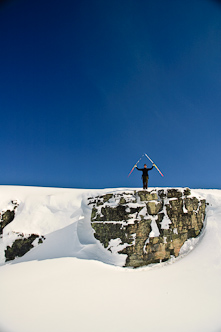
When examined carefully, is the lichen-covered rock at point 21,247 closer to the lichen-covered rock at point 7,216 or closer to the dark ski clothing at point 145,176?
the lichen-covered rock at point 7,216

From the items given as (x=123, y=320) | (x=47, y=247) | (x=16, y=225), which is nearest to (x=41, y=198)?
(x=16, y=225)

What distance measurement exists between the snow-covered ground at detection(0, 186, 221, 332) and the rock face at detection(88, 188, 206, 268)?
25.9 inches

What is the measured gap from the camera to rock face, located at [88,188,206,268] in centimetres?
900

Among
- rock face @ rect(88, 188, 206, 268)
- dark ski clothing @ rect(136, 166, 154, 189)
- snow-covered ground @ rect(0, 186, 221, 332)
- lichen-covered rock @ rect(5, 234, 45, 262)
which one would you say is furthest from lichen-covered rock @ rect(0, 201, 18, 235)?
dark ski clothing @ rect(136, 166, 154, 189)

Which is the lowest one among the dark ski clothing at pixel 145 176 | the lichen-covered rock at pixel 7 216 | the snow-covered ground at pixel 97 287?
the snow-covered ground at pixel 97 287

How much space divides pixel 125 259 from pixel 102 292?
286cm

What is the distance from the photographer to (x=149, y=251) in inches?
352

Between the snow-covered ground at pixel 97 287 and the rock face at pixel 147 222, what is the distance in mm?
657

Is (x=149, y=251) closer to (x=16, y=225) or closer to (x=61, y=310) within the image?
(x=61, y=310)

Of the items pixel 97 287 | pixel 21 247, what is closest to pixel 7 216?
pixel 21 247

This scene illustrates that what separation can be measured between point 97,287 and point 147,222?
4.57m

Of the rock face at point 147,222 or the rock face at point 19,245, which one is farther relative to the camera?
Result: the rock face at point 19,245

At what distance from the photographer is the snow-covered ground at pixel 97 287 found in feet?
15.1

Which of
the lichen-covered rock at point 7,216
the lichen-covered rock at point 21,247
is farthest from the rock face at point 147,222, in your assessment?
the lichen-covered rock at point 7,216
